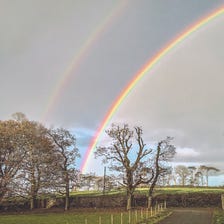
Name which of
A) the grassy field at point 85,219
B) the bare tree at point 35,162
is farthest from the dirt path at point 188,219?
the bare tree at point 35,162

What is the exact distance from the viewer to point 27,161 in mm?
44844

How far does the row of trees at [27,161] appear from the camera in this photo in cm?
4288

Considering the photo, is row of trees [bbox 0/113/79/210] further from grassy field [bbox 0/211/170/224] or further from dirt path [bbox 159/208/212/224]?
dirt path [bbox 159/208/212/224]

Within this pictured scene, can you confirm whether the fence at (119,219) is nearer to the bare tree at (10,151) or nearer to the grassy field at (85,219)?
the grassy field at (85,219)

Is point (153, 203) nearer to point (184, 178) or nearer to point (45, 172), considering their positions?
point (45, 172)

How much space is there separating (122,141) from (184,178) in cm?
7011

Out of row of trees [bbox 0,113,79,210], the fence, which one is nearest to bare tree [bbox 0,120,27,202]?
row of trees [bbox 0,113,79,210]

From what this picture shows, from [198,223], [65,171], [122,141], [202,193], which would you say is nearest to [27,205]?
[65,171]

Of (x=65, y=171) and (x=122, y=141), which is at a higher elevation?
(x=122, y=141)

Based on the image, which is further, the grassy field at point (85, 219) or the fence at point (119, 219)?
the grassy field at point (85, 219)

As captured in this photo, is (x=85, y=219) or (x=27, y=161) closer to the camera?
(x=85, y=219)

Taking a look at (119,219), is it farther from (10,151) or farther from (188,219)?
(10,151)

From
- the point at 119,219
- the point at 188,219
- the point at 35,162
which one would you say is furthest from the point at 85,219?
the point at 35,162

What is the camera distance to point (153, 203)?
6234 cm
